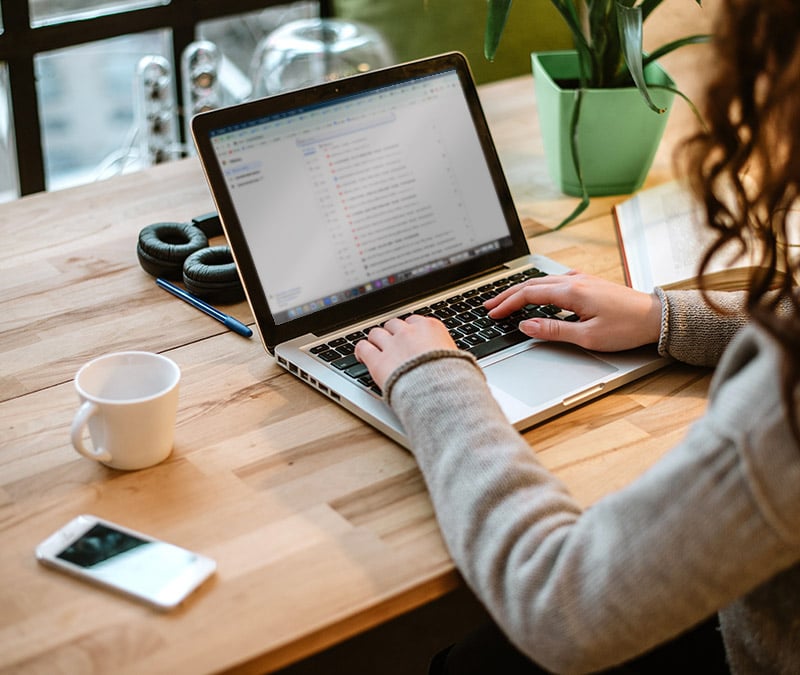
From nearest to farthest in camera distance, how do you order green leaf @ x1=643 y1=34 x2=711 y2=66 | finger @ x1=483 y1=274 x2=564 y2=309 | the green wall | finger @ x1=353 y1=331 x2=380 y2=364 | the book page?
finger @ x1=353 y1=331 x2=380 y2=364 → finger @ x1=483 y1=274 x2=564 y2=309 → the book page → green leaf @ x1=643 y1=34 x2=711 y2=66 → the green wall

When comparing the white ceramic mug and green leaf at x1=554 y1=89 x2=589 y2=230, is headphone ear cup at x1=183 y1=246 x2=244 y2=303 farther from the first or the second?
green leaf at x1=554 y1=89 x2=589 y2=230

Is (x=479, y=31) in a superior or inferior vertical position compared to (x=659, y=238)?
superior

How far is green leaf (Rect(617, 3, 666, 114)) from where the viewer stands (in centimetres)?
120

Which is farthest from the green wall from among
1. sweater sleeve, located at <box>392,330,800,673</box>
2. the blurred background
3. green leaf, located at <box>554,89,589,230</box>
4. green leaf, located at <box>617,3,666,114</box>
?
sweater sleeve, located at <box>392,330,800,673</box>

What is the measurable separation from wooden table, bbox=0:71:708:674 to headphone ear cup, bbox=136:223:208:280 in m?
0.03

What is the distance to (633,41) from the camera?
121 centimetres

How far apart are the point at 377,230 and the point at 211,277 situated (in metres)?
0.22

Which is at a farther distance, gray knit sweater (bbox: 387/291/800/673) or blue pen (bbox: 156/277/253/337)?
blue pen (bbox: 156/277/253/337)

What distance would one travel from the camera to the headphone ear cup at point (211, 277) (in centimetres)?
116

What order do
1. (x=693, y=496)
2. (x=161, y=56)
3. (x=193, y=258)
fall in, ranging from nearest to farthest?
(x=693, y=496) < (x=193, y=258) < (x=161, y=56)

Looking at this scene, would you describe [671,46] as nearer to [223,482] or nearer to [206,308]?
[206,308]

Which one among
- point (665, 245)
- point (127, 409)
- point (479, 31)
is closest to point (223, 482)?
point (127, 409)

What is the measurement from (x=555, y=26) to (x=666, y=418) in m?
1.71

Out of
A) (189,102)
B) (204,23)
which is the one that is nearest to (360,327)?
(189,102)
